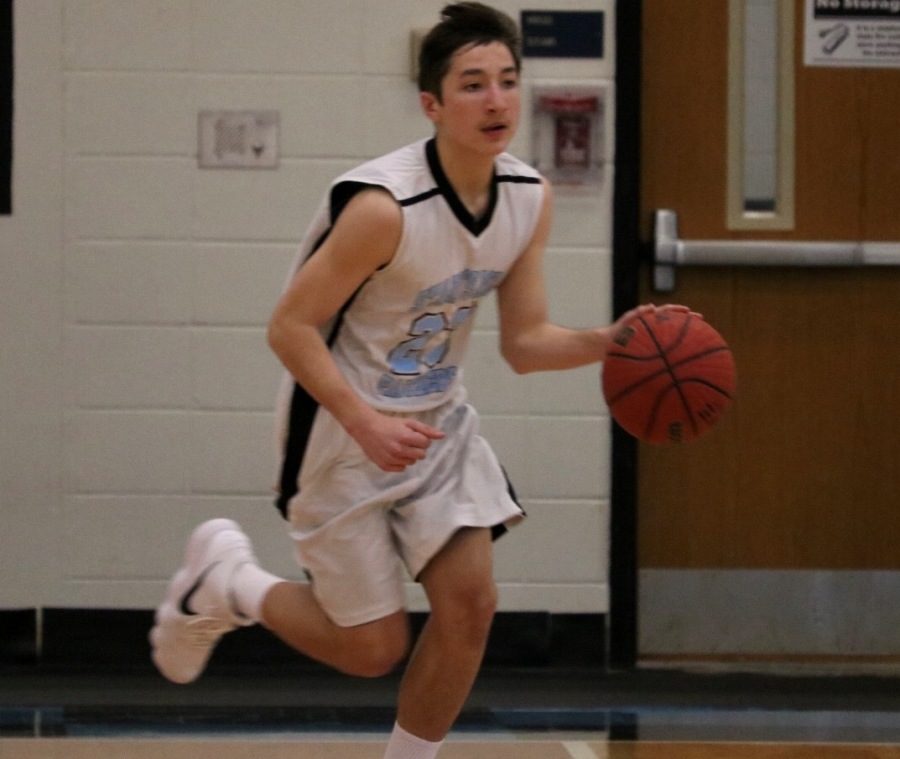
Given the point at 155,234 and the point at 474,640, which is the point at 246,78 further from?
the point at 474,640

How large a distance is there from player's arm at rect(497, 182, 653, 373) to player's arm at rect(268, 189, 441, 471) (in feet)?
1.18

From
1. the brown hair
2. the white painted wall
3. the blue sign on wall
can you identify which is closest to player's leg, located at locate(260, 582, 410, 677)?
the brown hair

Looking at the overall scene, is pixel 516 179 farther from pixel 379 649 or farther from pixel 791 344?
pixel 791 344

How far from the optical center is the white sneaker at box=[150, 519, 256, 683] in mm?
3260

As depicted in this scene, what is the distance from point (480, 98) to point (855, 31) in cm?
232

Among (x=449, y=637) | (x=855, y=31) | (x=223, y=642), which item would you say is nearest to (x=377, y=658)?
(x=449, y=637)

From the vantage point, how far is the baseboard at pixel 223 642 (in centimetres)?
476

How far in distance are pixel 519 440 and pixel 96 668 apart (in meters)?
1.40

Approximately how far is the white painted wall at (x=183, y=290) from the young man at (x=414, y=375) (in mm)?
1634

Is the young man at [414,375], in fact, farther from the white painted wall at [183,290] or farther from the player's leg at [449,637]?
the white painted wall at [183,290]

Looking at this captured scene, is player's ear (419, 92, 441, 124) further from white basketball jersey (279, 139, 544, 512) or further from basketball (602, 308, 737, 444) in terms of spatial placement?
basketball (602, 308, 737, 444)

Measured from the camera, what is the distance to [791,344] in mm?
4887

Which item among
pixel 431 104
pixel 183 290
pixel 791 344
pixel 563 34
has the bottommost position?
pixel 791 344

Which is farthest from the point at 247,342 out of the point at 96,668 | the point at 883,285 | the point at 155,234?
the point at 883,285
